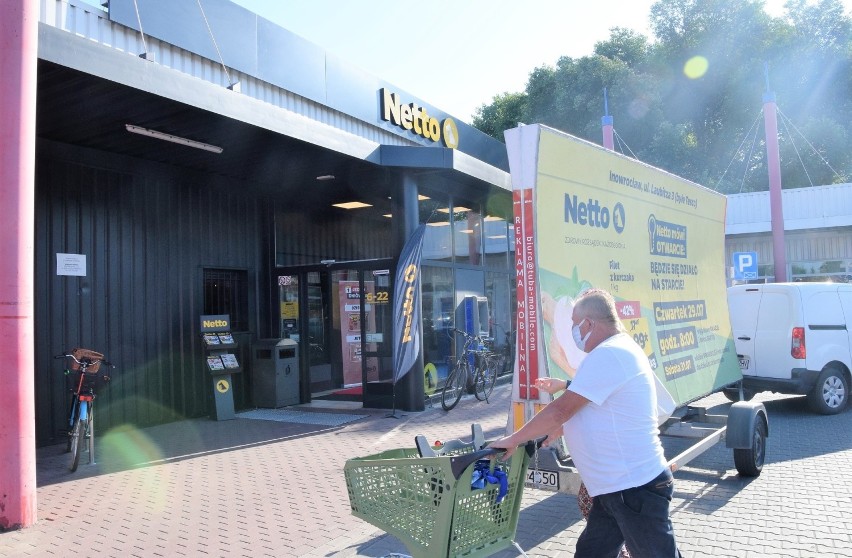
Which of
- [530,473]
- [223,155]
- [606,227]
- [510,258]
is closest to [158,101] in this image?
[223,155]

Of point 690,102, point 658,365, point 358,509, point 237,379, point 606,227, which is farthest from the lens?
point 690,102

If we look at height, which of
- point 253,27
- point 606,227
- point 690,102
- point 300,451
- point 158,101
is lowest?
point 300,451

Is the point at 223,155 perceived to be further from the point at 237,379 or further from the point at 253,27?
the point at 237,379

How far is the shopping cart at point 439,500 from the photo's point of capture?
2.62 metres

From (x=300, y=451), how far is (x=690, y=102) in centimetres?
2878

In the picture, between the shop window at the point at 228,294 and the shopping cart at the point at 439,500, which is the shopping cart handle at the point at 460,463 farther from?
the shop window at the point at 228,294

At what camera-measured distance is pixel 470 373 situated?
11266 millimetres

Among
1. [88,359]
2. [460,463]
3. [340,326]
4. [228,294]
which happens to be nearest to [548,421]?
[460,463]

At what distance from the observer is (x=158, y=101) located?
693cm

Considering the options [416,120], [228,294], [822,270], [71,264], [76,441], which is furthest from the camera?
[822,270]

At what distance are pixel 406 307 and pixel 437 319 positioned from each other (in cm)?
202

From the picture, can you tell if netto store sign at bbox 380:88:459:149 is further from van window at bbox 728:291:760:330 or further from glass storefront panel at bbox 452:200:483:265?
van window at bbox 728:291:760:330

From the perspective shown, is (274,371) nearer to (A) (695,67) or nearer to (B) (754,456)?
(B) (754,456)

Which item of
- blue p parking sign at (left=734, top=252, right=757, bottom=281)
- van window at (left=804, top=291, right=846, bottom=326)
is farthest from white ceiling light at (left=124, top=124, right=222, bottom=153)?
blue p parking sign at (left=734, top=252, right=757, bottom=281)
